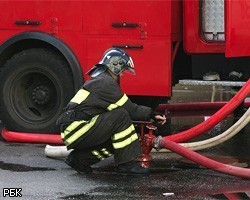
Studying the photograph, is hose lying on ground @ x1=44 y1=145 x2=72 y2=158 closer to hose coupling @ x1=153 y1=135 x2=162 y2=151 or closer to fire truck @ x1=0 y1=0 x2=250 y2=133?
fire truck @ x1=0 y1=0 x2=250 y2=133

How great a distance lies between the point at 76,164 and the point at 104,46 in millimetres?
1502

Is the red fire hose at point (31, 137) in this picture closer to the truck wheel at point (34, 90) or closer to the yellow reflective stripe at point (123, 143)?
the truck wheel at point (34, 90)

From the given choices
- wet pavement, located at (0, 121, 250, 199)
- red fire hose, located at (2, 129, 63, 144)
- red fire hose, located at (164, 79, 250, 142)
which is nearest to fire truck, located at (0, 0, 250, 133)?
red fire hose, located at (2, 129, 63, 144)

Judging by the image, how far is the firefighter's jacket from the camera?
5.43m

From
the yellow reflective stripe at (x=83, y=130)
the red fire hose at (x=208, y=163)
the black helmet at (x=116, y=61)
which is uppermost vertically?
the black helmet at (x=116, y=61)

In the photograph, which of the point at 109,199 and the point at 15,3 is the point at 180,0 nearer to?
the point at 15,3

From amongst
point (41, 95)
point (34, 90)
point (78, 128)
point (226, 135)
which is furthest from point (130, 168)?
point (34, 90)

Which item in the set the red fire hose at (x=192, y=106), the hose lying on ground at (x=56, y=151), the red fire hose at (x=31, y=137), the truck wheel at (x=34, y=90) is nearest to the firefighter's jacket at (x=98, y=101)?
the hose lying on ground at (x=56, y=151)

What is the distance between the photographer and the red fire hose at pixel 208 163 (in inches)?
210

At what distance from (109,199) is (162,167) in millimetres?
1161

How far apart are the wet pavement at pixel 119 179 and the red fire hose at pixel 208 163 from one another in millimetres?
89

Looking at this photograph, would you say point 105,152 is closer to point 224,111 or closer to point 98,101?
point 98,101

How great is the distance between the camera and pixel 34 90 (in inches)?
277

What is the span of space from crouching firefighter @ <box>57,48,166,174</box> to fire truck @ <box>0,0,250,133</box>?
0.90 m
